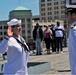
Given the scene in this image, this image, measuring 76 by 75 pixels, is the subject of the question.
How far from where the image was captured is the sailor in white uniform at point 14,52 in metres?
5.44

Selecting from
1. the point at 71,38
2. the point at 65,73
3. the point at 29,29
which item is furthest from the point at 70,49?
the point at 29,29

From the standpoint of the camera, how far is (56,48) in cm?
1894

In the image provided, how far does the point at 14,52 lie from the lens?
18.2 ft

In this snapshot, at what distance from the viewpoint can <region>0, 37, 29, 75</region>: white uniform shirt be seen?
5.44 meters

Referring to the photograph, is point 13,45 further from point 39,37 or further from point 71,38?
point 39,37

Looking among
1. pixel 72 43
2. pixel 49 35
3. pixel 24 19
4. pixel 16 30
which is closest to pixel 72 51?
pixel 72 43

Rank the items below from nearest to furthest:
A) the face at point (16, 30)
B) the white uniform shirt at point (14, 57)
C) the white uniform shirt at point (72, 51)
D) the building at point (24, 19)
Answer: the white uniform shirt at point (72, 51) < the white uniform shirt at point (14, 57) < the face at point (16, 30) < the building at point (24, 19)

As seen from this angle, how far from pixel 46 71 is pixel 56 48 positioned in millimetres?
8013

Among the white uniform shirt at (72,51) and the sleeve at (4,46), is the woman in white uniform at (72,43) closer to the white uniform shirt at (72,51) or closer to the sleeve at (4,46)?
the white uniform shirt at (72,51)

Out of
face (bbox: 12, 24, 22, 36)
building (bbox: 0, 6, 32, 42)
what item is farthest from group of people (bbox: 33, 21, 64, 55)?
building (bbox: 0, 6, 32, 42)

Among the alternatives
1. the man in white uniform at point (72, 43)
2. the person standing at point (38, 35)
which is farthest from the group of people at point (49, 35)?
the man in white uniform at point (72, 43)

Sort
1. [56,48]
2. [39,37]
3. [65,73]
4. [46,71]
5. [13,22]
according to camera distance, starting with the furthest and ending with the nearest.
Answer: [56,48]
[39,37]
[46,71]
[65,73]
[13,22]

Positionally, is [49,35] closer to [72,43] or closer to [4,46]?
[4,46]

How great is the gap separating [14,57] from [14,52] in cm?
10
